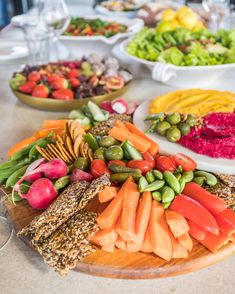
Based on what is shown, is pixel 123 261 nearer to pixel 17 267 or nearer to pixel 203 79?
pixel 17 267

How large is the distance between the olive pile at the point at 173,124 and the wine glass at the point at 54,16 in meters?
1.00

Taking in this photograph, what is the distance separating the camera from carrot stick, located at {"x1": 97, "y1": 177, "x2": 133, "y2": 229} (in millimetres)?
879

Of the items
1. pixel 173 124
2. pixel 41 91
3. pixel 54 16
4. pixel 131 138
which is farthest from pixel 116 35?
pixel 131 138

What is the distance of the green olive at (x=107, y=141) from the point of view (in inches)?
46.4

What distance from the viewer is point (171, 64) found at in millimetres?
1752

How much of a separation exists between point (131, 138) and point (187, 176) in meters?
0.22

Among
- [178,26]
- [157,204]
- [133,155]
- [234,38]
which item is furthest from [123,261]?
[178,26]

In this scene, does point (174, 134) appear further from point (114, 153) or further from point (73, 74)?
point (73, 74)

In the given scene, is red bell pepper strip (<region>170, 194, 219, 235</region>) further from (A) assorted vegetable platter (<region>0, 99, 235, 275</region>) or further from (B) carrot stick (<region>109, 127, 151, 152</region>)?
(B) carrot stick (<region>109, 127, 151, 152</region>)

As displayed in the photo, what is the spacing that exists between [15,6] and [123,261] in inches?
162

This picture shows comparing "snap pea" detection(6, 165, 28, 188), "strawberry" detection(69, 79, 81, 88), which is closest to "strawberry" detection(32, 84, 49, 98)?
"strawberry" detection(69, 79, 81, 88)

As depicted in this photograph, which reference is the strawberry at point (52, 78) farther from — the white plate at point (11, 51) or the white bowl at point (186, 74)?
the white plate at point (11, 51)

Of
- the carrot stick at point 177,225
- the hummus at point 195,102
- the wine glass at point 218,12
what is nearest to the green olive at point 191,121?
the hummus at point 195,102

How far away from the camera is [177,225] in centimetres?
87
